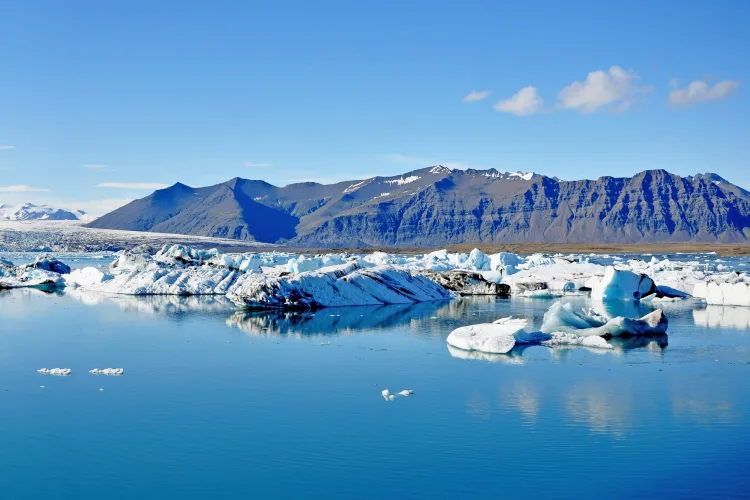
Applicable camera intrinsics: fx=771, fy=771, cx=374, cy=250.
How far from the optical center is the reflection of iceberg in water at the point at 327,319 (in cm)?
2208

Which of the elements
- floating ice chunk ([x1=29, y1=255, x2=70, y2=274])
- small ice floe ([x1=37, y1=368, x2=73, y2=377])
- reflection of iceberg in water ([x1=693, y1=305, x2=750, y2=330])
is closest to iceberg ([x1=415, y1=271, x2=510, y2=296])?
reflection of iceberg in water ([x1=693, y1=305, x2=750, y2=330])

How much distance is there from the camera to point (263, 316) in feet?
83.0

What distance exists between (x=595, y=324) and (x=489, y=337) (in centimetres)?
378

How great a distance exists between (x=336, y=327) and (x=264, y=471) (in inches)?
528

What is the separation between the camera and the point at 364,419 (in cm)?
1144

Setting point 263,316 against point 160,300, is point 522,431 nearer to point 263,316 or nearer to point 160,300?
point 263,316

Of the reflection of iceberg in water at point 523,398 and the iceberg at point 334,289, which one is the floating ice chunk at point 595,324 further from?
the iceberg at point 334,289

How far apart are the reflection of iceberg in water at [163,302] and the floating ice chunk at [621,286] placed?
14.7m

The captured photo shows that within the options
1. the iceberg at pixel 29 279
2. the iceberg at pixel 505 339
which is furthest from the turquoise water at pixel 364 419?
the iceberg at pixel 29 279

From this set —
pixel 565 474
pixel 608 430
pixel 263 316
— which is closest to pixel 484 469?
pixel 565 474

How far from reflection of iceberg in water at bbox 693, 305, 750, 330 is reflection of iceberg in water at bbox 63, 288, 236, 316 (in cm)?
1556

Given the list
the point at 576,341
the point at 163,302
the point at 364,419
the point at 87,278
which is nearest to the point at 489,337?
the point at 576,341

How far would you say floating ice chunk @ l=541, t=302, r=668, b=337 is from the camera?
1891cm

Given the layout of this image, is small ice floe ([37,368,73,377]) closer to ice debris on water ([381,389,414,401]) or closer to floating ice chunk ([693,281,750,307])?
ice debris on water ([381,389,414,401])
